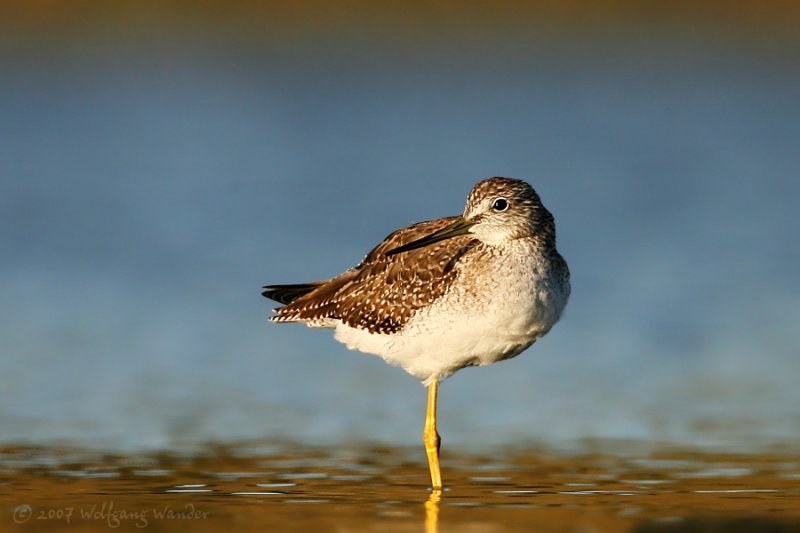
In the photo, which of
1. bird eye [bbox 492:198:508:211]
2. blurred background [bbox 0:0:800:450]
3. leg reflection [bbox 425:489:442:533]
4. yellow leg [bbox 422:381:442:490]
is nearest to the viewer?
leg reflection [bbox 425:489:442:533]

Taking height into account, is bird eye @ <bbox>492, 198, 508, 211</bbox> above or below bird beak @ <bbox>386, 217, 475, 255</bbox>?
above

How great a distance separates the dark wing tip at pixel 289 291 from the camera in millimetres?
14055

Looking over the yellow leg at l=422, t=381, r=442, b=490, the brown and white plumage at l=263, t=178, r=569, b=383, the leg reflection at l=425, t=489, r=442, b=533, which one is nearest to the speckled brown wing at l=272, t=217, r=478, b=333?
the brown and white plumage at l=263, t=178, r=569, b=383

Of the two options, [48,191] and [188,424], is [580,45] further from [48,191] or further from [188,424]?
[188,424]

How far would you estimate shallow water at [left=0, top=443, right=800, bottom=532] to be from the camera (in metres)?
9.88

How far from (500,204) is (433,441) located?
2.11m

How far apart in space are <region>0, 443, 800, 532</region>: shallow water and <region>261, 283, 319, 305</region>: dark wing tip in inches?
64.4

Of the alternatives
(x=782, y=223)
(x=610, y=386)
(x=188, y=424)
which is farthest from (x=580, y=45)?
(x=188, y=424)

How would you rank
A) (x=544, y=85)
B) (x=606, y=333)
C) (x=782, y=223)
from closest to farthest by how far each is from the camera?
1. (x=606, y=333)
2. (x=782, y=223)
3. (x=544, y=85)

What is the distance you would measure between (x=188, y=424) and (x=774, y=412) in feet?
19.1

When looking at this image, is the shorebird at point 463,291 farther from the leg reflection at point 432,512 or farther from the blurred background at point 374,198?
the blurred background at point 374,198

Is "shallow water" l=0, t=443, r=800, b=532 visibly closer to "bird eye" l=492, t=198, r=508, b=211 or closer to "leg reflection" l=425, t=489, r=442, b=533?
"leg reflection" l=425, t=489, r=442, b=533

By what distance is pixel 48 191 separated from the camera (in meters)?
26.1

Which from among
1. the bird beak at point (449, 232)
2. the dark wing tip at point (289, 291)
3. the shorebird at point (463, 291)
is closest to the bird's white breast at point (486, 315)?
the shorebird at point (463, 291)
